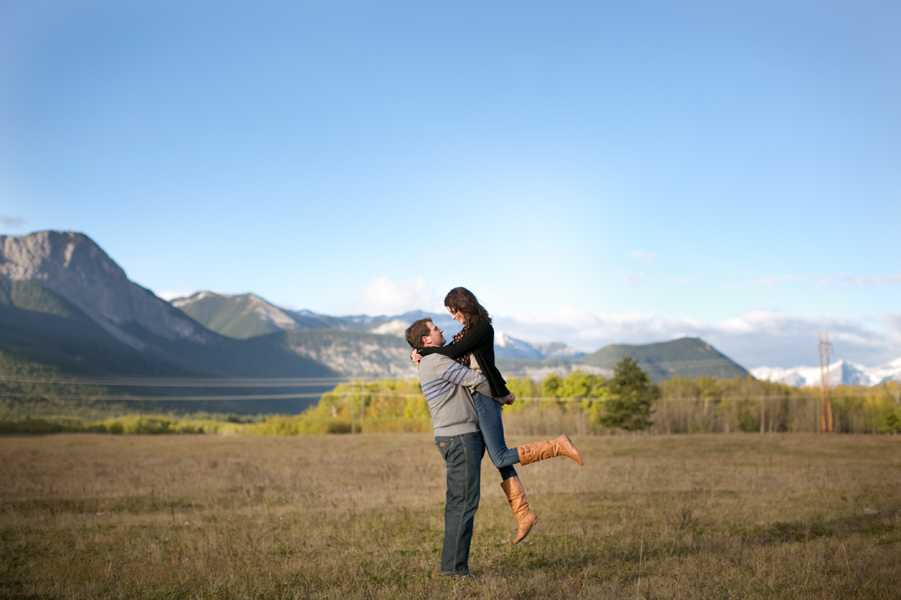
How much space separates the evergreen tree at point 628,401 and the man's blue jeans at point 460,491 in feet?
185

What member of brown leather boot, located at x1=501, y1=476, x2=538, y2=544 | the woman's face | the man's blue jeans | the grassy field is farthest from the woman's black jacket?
the grassy field

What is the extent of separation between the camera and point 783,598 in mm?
5754

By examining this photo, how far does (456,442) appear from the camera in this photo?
6008mm

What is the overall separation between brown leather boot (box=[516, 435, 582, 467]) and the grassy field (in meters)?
1.17

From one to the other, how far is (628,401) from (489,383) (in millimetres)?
57208

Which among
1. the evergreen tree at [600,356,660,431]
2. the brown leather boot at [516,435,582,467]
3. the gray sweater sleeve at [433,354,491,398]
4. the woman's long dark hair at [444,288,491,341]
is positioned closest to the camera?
the gray sweater sleeve at [433,354,491,398]

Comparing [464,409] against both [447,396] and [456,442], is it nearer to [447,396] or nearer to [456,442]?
[447,396]

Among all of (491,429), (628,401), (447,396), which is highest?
(447,396)

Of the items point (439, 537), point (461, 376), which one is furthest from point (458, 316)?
point (439, 537)

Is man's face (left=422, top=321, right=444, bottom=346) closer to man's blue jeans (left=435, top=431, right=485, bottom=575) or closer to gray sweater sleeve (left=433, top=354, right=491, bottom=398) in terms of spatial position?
gray sweater sleeve (left=433, top=354, right=491, bottom=398)

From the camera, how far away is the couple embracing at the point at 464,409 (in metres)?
5.91

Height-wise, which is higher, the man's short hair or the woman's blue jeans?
the man's short hair

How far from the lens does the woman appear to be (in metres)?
5.92

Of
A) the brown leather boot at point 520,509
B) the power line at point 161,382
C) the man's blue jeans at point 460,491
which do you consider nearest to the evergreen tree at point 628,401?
the power line at point 161,382
